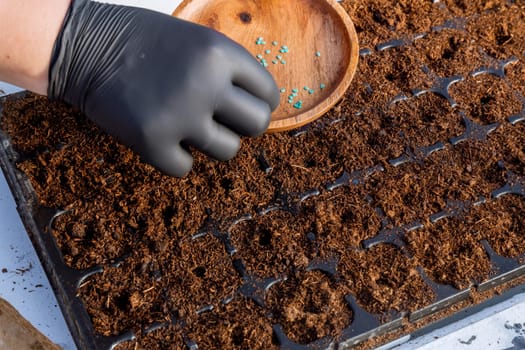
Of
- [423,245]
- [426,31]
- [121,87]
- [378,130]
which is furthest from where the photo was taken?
[426,31]

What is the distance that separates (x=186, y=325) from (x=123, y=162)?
42 cm

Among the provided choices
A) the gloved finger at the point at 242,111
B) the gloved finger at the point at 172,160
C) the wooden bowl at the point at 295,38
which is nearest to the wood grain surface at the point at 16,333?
the gloved finger at the point at 172,160

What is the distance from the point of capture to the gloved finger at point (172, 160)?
1101 millimetres

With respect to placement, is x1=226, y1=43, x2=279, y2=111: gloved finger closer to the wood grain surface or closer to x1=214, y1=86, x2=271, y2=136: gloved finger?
x1=214, y1=86, x2=271, y2=136: gloved finger

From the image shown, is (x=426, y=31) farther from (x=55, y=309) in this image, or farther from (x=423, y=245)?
(x=55, y=309)

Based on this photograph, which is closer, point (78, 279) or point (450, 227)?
point (78, 279)

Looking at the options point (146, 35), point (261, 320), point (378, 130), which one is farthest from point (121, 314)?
point (378, 130)

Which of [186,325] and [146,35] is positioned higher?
[146,35]

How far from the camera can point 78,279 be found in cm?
114

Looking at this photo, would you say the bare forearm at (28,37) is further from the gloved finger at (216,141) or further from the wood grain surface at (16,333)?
the wood grain surface at (16,333)

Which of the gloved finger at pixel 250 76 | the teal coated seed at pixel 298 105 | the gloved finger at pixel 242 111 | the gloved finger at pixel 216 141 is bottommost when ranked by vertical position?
the gloved finger at pixel 216 141

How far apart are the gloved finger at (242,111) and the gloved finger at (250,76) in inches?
0.7

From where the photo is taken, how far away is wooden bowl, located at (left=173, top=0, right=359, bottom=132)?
1.33 metres

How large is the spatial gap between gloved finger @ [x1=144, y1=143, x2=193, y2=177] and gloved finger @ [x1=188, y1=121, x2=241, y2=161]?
0.03m
